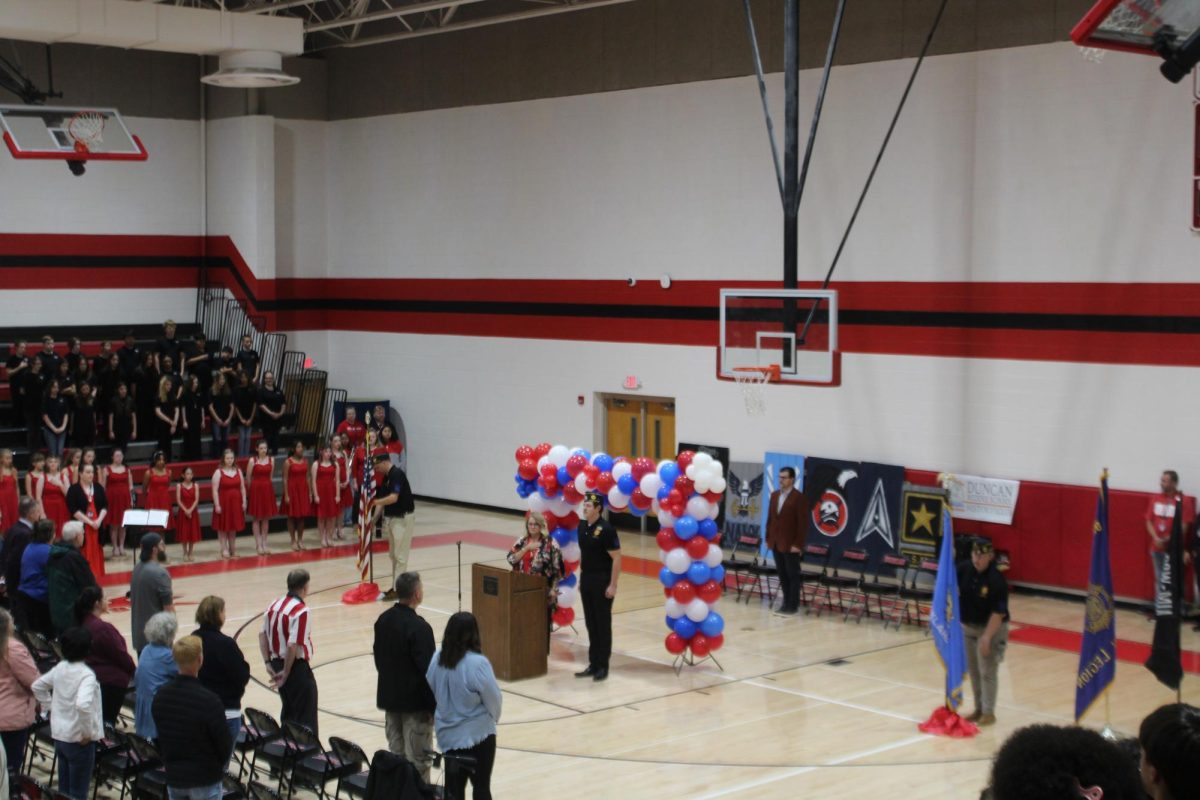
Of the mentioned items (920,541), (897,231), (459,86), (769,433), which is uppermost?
(459,86)

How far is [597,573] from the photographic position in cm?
1291

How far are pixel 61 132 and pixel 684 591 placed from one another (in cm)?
1266

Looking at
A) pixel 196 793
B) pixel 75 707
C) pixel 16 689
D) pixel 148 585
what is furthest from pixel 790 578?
pixel 196 793

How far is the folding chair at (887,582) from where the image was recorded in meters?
16.8

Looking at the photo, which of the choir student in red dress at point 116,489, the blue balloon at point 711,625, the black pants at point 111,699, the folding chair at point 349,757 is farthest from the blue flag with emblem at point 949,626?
the choir student in red dress at point 116,489

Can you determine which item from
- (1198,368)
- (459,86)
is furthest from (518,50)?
(1198,368)

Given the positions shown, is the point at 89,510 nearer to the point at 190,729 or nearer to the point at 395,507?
the point at 395,507

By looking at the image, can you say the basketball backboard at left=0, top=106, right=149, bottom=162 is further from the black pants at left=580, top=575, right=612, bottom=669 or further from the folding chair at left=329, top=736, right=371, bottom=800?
the folding chair at left=329, top=736, right=371, bottom=800

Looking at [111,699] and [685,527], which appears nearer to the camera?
[111,699]

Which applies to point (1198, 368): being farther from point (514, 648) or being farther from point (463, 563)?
point (463, 563)

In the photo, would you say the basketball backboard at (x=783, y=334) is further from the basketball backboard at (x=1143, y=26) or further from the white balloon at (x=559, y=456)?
the basketball backboard at (x=1143, y=26)

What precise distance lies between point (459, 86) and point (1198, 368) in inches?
530

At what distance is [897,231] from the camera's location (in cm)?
1809

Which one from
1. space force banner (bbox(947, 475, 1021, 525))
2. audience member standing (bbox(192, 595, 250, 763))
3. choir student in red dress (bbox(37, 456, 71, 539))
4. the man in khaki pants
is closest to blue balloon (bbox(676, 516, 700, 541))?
the man in khaki pants
